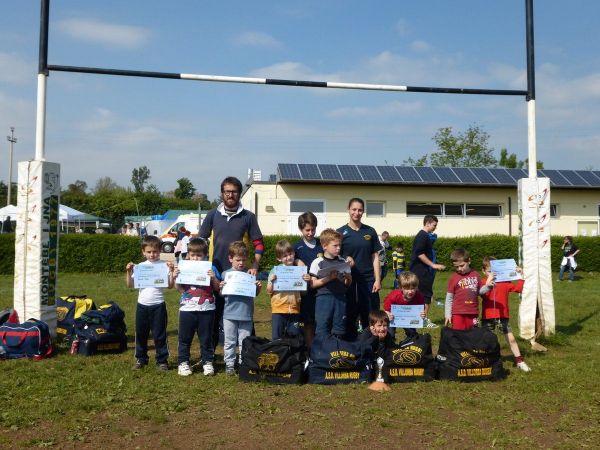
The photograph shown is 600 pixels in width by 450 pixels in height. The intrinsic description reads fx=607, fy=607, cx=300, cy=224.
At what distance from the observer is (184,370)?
6.70 metres

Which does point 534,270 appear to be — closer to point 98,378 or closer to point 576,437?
point 576,437

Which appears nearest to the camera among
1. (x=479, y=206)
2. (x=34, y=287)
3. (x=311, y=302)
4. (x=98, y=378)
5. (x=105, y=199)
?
(x=98, y=378)

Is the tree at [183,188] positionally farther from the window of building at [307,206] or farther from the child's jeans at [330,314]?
the child's jeans at [330,314]

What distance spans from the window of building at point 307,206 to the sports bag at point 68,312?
57.1ft

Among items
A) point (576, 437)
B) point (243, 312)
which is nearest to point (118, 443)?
point (243, 312)

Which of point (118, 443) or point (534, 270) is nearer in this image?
point (118, 443)

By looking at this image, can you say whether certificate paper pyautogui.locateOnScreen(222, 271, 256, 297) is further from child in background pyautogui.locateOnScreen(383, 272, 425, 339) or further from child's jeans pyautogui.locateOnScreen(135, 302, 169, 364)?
child in background pyautogui.locateOnScreen(383, 272, 425, 339)

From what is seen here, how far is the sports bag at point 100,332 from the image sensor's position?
25.7 feet

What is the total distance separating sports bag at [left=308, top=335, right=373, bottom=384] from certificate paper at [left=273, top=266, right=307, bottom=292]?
666 millimetres

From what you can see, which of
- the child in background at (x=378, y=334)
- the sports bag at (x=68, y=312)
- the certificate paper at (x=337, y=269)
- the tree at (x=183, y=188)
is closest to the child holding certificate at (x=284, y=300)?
the certificate paper at (x=337, y=269)

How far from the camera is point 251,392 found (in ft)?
19.8

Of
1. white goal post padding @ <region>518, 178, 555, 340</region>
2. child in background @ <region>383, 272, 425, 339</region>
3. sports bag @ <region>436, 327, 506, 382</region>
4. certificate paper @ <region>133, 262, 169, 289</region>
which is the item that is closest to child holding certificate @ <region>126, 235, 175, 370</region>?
certificate paper @ <region>133, 262, 169, 289</region>

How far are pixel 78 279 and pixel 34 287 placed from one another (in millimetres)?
13528

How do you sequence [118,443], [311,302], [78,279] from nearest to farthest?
[118,443] → [311,302] → [78,279]
